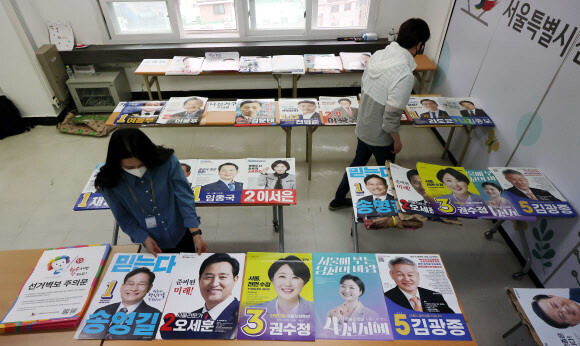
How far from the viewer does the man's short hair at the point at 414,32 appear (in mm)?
2268

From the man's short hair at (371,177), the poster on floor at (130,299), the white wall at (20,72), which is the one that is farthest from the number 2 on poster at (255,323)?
the white wall at (20,72)

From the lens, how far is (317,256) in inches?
70.7

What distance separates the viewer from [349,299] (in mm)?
1599

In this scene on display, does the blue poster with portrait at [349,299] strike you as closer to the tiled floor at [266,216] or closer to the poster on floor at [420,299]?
the poster on floor at [420,299]

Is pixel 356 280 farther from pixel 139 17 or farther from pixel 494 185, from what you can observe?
pixel 139 17

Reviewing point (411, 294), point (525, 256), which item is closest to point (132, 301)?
point (411, 294)

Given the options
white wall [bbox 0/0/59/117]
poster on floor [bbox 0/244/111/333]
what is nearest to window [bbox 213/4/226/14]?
white wall [bbox 0/0/59/117]

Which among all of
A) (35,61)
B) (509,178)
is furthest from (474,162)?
(35,61)

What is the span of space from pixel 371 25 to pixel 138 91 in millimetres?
3660

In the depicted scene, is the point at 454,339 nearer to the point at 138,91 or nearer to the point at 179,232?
the point at 179,232

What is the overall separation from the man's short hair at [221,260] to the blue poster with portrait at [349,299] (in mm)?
416

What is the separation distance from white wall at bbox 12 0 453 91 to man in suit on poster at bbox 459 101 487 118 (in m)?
1.10

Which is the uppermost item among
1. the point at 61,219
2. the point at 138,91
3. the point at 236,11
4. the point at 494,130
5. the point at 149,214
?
the point at 236,11

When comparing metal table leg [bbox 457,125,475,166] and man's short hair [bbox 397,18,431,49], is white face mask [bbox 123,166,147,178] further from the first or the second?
metal table leg [bbox 457,125,475,166]
